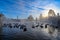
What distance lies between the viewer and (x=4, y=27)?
222 cm

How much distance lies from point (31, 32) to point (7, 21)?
54 cm

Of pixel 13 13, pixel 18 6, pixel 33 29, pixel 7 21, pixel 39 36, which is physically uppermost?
pixel 18 6

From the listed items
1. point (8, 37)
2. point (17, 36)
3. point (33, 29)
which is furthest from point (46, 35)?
point (8, 37)

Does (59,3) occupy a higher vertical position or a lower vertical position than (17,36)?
higher

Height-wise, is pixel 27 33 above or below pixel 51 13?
below

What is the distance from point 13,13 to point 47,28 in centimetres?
76

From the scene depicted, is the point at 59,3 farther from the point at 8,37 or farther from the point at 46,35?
the point at 8,37

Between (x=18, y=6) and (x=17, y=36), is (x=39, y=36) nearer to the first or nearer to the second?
(x=17, y=36)

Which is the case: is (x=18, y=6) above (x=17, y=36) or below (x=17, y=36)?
above

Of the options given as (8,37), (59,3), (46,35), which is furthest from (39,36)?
(59,3)

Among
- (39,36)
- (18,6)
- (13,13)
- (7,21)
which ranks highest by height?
(18,6)

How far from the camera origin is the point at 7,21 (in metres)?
2.25

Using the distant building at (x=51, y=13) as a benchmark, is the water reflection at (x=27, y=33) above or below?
below

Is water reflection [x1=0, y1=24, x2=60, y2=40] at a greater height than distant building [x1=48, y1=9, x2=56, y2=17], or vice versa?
distant building [x1=48, y1=9, x2=56, y2=17]
